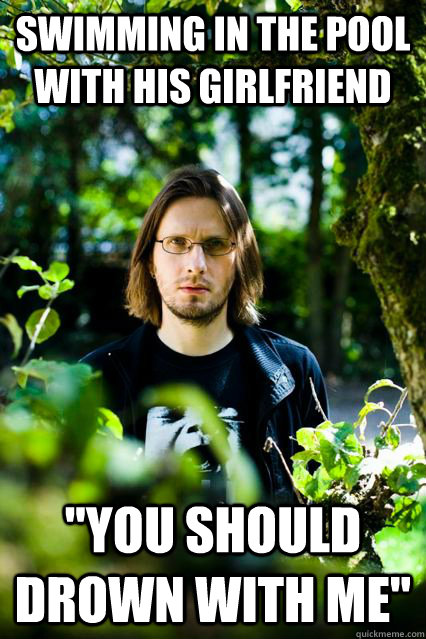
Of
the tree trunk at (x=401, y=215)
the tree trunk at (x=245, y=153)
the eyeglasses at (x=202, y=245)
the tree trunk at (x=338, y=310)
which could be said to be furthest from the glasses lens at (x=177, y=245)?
the tree trunk at (x=245, y=153)

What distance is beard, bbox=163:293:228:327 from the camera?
271 cm

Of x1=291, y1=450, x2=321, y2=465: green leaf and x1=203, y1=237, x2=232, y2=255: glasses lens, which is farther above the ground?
x1=203, y1=237, x2=232, y2=255: glasses lens

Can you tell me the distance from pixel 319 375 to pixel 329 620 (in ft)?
7.40

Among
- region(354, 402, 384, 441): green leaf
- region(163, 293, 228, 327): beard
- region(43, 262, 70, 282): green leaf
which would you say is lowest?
region(354, 402, 384, 441): green leaf

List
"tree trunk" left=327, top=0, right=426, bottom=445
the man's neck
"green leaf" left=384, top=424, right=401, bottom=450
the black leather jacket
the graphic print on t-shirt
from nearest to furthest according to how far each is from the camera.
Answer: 1. "tree trunk" left=327, top=0, right=426, bottom=445
2. "green leaf" left=384, top=424, right=401, bottom=450
3. the graphic print on t-shirt
4. the black leather jacket
5. the man's neck

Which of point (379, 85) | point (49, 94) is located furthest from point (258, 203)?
point (379, 85)

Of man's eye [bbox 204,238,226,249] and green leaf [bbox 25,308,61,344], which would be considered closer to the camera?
green leaf [bbox 25,308,61,344]

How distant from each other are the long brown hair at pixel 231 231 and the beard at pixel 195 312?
255 millimetres

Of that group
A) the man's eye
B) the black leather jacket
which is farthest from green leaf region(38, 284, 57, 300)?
the man's eye

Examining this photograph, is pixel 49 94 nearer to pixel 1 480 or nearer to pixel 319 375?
pixel 319 375

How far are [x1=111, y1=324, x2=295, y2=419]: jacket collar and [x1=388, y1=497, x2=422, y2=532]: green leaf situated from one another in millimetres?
825

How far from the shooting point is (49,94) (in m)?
3.14

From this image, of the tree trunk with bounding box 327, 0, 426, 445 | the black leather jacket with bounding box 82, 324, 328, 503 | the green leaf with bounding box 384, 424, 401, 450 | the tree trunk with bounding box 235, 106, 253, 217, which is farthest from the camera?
the tree trunk with bounding box 235, 106, 253, 217

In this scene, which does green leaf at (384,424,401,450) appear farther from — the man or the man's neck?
the man's neck
